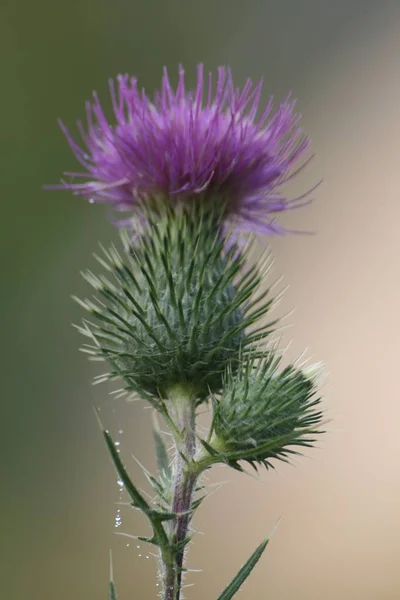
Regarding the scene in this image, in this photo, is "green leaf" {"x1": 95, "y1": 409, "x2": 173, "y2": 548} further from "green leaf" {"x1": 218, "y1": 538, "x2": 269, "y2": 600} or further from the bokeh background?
the bokeh background

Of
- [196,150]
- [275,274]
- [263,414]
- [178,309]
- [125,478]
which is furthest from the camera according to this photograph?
[275,274]

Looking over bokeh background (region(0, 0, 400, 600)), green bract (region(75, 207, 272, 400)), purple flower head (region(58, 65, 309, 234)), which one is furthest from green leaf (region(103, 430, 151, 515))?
→ bokeh background (region(0, 0, 400, 600))

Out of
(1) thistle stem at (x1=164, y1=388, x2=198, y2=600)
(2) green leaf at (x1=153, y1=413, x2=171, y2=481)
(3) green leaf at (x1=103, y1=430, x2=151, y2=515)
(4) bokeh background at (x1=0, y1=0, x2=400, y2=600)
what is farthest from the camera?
(4) bokeh background at (x1=0, y1=0, x2=400, y2=600)

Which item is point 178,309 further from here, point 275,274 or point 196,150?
point 275,274

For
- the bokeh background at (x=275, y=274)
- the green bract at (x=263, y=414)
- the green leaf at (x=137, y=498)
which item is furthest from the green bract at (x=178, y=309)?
the bokeh background at (x=275, y=274)

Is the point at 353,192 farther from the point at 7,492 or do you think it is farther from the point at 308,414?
the point at 308,414

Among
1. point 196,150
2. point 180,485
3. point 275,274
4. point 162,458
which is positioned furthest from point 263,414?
point 275,274
